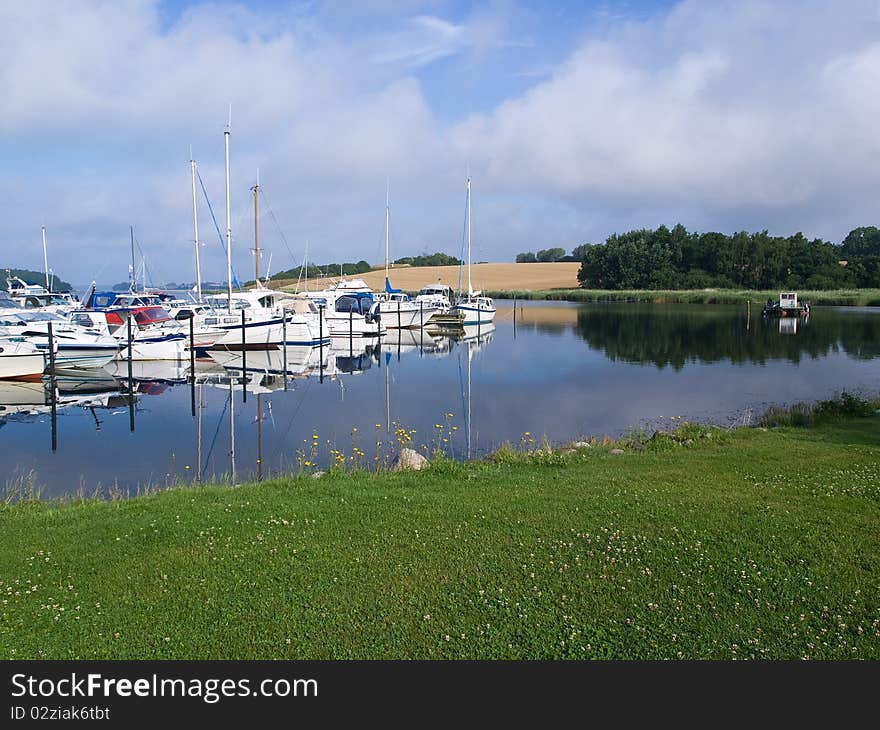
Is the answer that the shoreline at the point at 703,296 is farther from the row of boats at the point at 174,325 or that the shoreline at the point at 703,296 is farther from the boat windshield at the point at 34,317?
the boat windshield at the point at 34,317

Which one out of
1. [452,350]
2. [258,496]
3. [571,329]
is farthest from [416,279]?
[258,496]

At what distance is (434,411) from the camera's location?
75.5ft

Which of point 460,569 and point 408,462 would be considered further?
point 408,462

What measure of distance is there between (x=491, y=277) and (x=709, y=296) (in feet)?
171

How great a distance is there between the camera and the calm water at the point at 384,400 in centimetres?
1723

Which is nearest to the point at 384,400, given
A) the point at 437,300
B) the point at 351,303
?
the point at 351,303

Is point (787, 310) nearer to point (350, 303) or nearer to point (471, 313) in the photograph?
point (471, 313)

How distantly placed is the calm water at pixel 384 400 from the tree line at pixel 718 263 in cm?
7357

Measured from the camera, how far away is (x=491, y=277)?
473ft

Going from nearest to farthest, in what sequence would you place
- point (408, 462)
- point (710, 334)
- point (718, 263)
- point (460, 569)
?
point (460, 569), point (408, 462), point (710, 334), point (718, 263)

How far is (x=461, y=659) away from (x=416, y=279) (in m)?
130

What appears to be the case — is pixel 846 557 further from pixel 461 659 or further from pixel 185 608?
pixel 185 608

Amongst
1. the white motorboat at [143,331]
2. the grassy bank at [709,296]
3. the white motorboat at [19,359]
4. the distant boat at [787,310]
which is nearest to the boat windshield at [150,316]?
the white motorboat at [143,331]

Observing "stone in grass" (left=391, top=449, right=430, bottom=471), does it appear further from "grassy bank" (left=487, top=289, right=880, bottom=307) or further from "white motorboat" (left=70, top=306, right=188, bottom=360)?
"grassy bank" (left=487, top=289, right=880, bottom=307)
